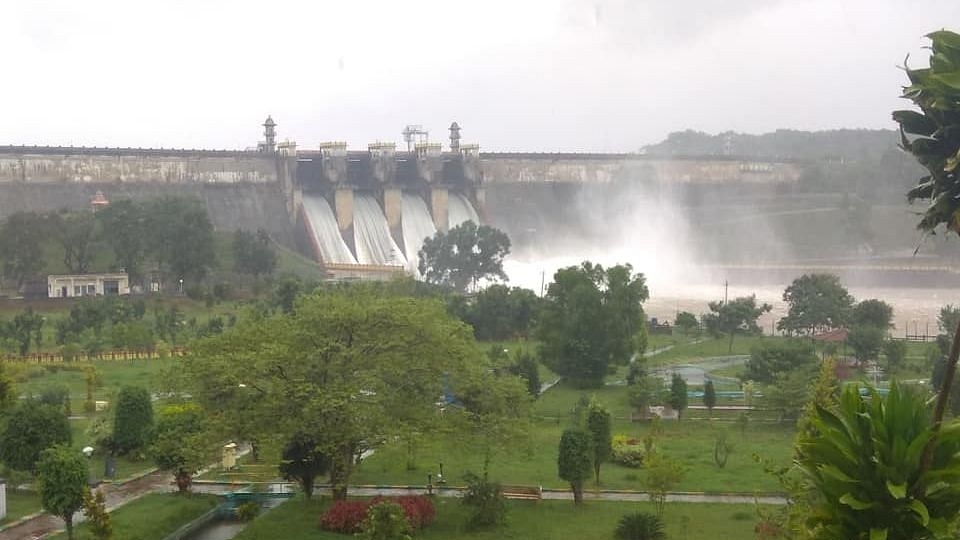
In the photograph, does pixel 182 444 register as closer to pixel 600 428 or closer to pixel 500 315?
pixel 600 428

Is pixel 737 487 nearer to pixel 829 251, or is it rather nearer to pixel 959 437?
pixel 959 437

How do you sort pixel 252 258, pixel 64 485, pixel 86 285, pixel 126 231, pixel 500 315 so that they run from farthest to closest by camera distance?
pixel 252 258 < pixel 86 285 < pixel 126 231 < pixel 500 315 < pixel 64 485

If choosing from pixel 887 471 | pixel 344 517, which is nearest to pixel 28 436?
pixel 344 517

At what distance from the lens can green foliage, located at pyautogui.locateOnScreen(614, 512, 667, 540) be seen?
18.6 metres

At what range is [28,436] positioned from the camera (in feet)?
71.2

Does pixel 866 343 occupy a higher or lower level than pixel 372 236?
lower

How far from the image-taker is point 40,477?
18578mm

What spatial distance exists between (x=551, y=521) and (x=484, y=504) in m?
1.25

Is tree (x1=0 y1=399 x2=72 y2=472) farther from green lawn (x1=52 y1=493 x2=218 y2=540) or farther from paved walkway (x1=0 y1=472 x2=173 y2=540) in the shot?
green lawn (x1=52 y1=493 x2=218 y2=540)

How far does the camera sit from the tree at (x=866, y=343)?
37.2m

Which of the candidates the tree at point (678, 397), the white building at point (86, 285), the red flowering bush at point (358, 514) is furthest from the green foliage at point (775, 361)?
the white building at point (86, 285)

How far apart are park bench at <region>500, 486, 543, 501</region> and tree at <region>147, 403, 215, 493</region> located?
5.46m

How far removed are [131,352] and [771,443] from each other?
22585mm

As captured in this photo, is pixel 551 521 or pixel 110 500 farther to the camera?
pixel 110 500
